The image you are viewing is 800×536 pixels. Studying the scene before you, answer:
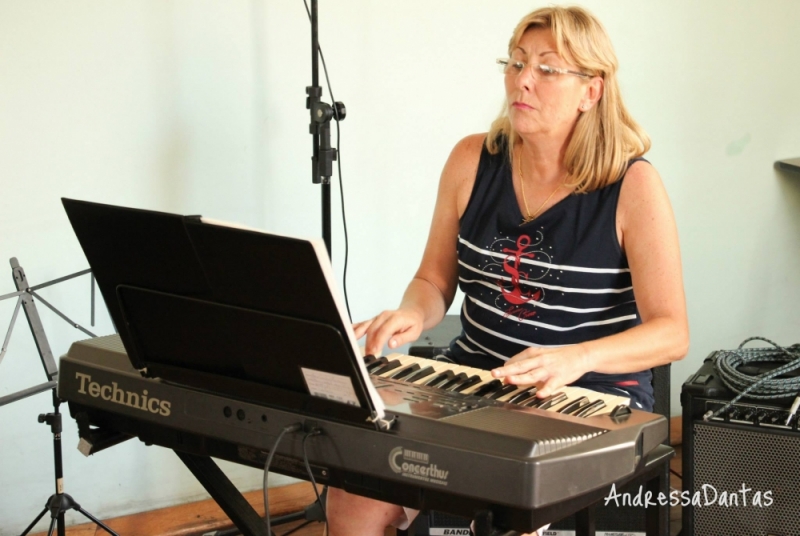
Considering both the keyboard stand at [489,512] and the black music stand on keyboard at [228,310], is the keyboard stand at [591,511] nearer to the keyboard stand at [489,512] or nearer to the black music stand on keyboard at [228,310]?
the keyboard stand at [489,512]

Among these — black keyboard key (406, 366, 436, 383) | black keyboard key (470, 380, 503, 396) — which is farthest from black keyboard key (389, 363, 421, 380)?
black keyboard key (470, 380, 503, 396)

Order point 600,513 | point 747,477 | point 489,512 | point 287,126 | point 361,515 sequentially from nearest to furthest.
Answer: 1. point 489,512
2. point 361,515
3. point 747,477
4. point 600,513
5. point 287,126

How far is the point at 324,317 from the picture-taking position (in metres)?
1.04

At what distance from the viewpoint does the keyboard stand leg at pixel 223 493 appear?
1385mm

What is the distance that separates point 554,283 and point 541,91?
1.18ft

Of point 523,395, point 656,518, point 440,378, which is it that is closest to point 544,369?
point 523,395

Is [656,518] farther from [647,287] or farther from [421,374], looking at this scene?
[421,374]

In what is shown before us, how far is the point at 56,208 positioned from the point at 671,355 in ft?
4.82

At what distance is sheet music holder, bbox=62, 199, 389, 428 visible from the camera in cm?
103

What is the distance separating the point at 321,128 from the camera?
206 centimetres

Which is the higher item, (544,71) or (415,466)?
(544,71)

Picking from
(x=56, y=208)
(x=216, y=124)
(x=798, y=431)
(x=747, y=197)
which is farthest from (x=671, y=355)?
(x=747, y=197)

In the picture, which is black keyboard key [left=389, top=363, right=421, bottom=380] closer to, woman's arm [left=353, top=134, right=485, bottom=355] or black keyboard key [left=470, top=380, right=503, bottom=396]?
black keyboard key [left=470, top=380, right=503, bottom=396]

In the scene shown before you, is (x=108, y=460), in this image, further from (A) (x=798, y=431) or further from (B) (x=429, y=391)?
(A) (x=798, y=431)
